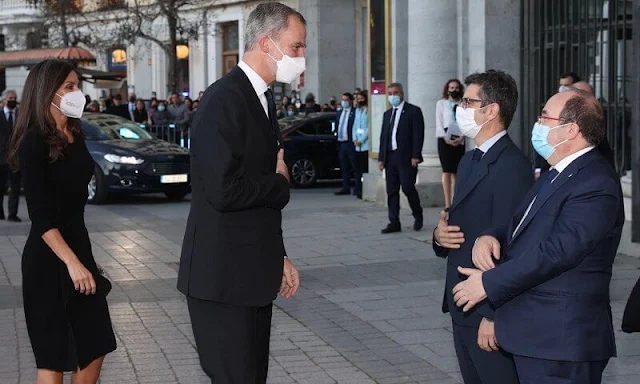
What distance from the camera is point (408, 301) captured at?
9516mm

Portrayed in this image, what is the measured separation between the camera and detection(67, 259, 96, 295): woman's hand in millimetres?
5004

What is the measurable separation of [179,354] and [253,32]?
373 centimetres

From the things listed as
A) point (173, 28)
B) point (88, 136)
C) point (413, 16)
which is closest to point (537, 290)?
point (413, 16)

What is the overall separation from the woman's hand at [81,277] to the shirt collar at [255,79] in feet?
3.97

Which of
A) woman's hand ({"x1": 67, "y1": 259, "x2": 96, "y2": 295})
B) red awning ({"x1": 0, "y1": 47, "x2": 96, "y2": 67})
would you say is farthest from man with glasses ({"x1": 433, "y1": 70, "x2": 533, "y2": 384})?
red awning ({"x1": 0, "y1": 47, "x2": 96, "y2": 67})

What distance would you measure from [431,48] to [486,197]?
40.3ft

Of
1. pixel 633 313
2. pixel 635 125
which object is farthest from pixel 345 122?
pixel 633 313

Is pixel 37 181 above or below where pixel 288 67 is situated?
below

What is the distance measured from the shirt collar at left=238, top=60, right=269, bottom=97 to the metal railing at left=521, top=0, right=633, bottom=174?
860 cm

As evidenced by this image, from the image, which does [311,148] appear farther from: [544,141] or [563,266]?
[563,266]

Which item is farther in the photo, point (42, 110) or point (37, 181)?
point (42, 110)

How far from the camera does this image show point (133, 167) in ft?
63.4

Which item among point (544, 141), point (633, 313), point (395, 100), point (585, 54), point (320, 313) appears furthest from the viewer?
point (395, 100)

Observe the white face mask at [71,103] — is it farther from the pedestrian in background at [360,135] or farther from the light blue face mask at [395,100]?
the pedestrian in background at [360,135]
